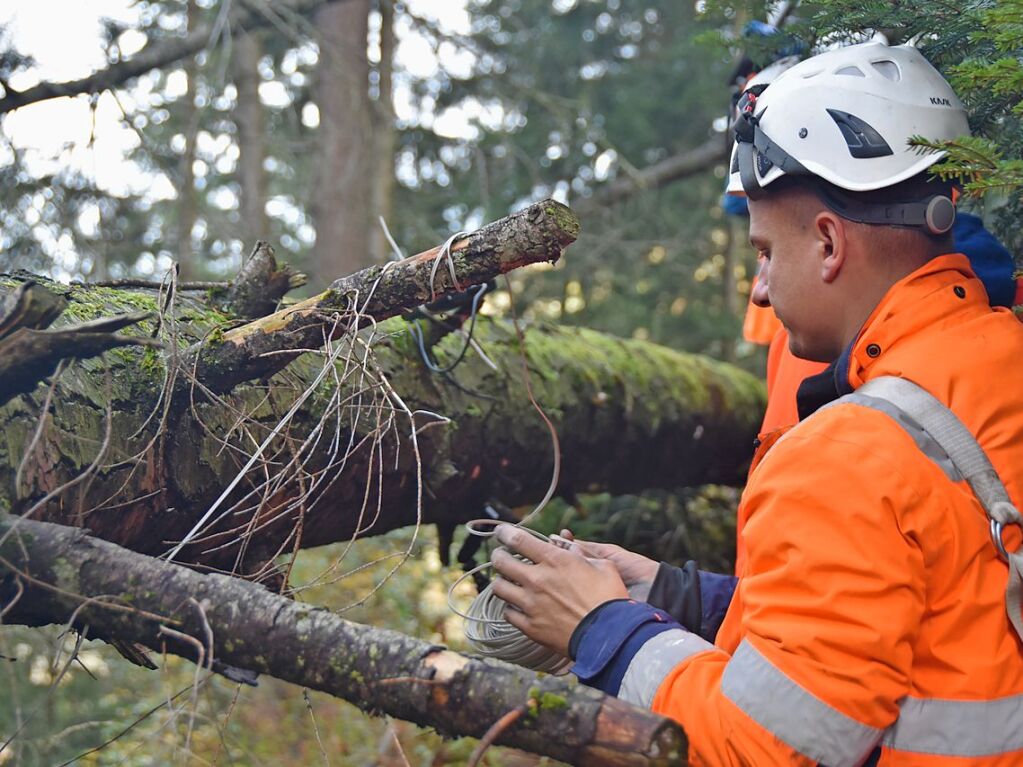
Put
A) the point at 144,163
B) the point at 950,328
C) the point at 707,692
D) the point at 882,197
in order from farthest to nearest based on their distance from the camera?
the point at 144,163 < the point at 882,197 < the point at 950,328 < the point at 707,692

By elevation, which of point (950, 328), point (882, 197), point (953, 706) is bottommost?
point (953, 706)

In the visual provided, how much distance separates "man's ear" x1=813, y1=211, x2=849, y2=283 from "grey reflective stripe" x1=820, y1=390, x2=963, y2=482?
0.45 m

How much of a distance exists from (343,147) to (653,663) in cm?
696

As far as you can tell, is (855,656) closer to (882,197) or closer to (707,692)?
(707,692)

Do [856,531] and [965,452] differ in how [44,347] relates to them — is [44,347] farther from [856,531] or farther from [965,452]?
[965,452]

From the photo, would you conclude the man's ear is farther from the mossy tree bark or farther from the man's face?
the mossy tree bark

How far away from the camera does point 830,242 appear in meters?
2.26

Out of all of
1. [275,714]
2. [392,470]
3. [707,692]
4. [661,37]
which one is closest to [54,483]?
[392,470]

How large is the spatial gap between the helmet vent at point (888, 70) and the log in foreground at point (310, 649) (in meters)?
1.77

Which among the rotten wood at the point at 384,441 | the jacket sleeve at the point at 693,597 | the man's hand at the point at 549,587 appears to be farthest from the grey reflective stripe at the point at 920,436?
the rotten wood at the point at 384,441

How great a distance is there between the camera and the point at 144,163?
9766mm

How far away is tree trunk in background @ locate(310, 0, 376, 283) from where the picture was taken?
7.86 meters

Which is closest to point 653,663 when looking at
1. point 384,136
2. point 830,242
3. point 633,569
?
point 633,569

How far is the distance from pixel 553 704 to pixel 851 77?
70.1 inches
